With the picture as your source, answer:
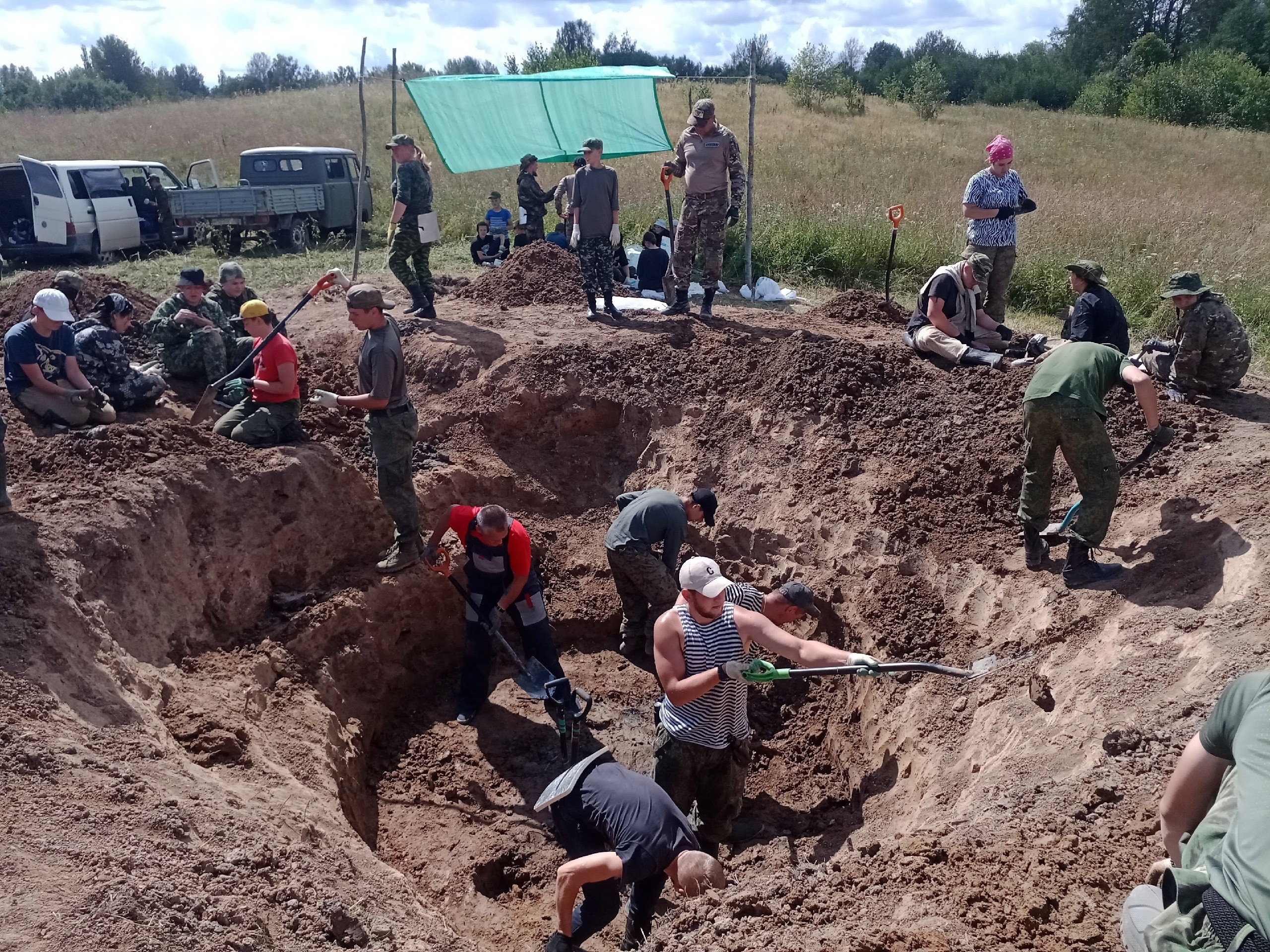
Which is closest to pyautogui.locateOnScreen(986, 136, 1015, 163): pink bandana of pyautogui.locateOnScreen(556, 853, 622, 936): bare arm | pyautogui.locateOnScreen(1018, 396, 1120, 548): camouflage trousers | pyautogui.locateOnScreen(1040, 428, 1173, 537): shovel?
pyautogui.locateOnScreen(1040, 428, 1173, 537): shovel

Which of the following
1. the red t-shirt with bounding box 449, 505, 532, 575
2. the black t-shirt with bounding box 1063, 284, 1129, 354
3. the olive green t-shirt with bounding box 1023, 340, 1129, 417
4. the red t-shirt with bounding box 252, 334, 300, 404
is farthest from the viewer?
the red t-shirt with bounding box 252, 334, 300, 404

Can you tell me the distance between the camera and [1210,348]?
255 inches

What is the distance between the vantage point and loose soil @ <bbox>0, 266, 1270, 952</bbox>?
11.8 feet

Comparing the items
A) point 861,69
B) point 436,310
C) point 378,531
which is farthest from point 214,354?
point 861,69

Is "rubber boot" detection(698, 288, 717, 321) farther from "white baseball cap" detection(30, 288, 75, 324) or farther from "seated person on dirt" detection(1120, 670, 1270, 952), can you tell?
"seated person on dirt" detection(1120, 670, 1270, 952)

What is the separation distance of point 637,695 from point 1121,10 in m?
52.7

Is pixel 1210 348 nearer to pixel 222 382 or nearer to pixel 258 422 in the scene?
pixel 258 422

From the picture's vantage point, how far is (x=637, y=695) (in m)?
6.73

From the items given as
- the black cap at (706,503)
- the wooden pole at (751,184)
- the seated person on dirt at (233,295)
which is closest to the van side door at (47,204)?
the seated person on dirt at (233,295)

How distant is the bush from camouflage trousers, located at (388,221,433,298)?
20489 mm

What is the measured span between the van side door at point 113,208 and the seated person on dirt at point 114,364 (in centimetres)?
823

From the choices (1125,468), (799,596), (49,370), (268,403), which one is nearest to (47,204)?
(49,370)

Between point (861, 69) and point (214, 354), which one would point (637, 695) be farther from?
point (861, 69)

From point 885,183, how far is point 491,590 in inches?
507
